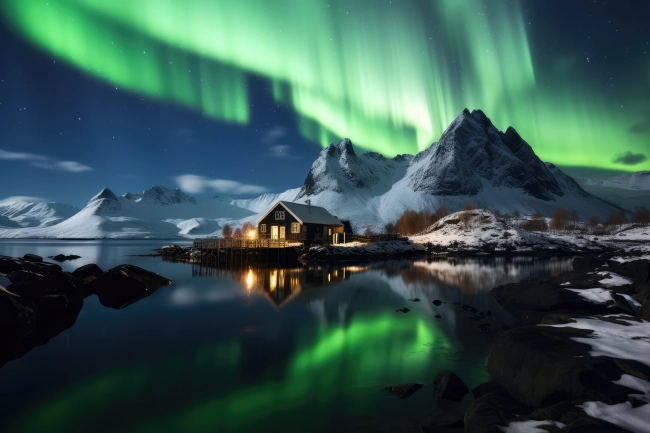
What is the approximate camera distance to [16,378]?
11188 millimetres

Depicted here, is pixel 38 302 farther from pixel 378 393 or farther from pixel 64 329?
pixel 378 393

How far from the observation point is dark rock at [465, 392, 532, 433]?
668 centimetres

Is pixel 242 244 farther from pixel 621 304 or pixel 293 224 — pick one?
pixel 621 304

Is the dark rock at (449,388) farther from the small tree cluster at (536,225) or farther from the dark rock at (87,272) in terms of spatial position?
the small tree cluster at (536,225)

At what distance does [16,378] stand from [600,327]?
17.9 meters

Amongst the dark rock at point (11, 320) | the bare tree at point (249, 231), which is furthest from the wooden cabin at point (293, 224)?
the dark rock at point (11, 320)

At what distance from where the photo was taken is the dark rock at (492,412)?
21.9 feet

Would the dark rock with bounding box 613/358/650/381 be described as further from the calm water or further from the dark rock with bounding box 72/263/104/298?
the dark rock with bounding box 72/263/104/298

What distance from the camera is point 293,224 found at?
206ft

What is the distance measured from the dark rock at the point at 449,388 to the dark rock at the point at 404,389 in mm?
515

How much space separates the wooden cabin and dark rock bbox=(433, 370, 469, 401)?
2056 inches

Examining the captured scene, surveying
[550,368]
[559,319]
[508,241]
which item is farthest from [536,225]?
[550,368]

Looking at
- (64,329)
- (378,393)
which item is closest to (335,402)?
(378,393)

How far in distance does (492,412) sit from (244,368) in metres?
7.55
